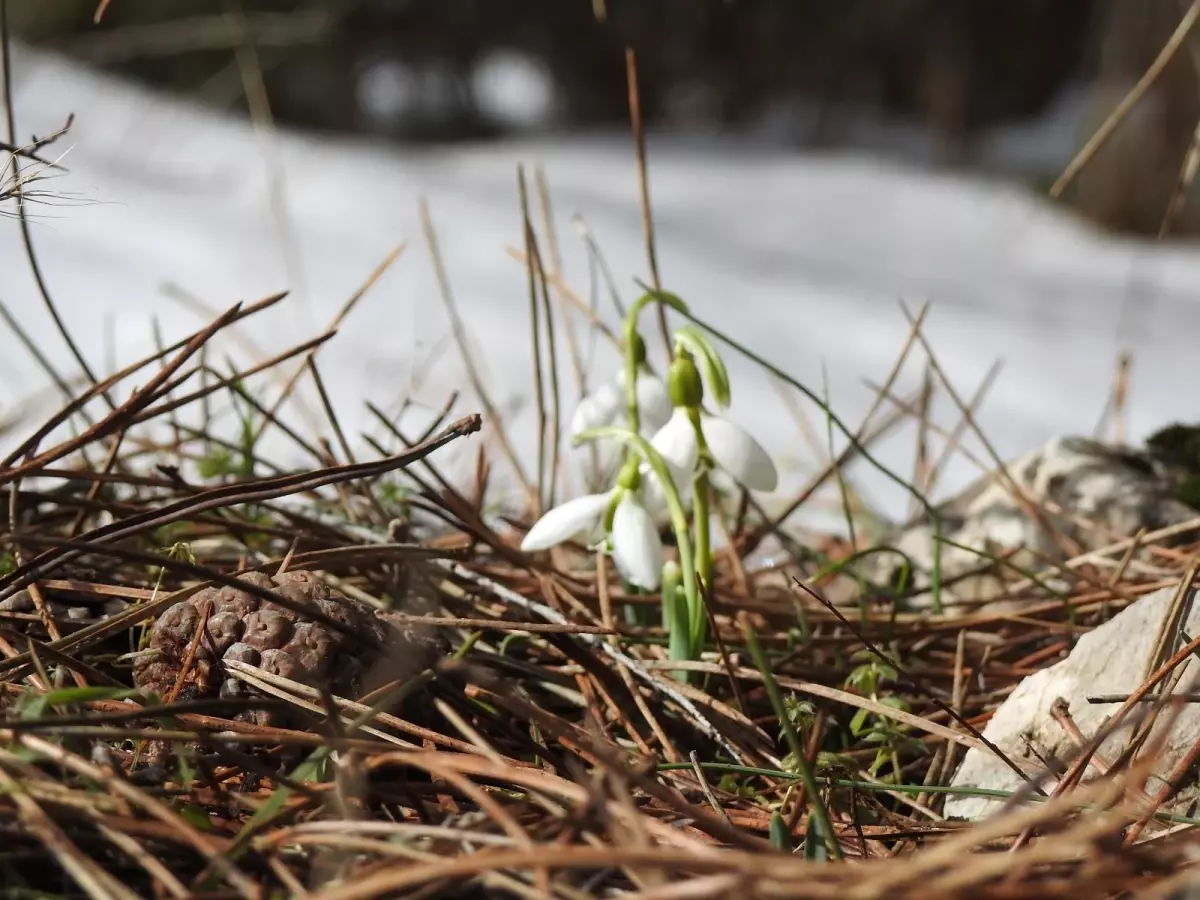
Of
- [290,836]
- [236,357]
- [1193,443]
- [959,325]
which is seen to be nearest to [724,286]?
[959,325]

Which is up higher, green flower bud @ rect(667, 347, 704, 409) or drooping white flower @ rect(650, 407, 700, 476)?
green flower bud @ rect(667, 347, 704, 409)

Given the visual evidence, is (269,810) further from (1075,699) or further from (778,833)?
(1075,699)

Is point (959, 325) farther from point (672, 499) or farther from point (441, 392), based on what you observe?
point (672, 499)

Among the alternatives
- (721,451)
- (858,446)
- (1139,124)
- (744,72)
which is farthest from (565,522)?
(744,72)

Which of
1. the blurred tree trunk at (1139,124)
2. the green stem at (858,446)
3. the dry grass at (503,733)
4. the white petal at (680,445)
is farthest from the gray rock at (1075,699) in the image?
the blurred tree trunk at (1139,124)

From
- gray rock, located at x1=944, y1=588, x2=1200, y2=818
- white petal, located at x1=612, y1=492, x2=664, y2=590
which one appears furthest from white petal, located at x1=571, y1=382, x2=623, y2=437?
gray rock, located at x1=944, y1=588, x2=1200, y2=818

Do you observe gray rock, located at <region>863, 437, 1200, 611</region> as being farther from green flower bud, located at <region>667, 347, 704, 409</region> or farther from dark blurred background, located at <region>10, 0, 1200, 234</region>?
dark blurred background, located at <region>10, 0, 1200, 234</region>
